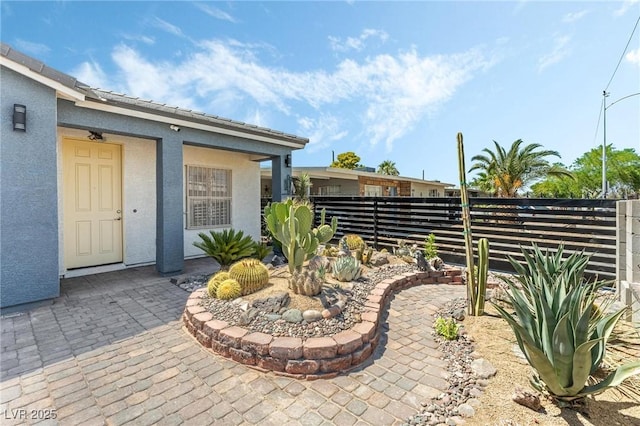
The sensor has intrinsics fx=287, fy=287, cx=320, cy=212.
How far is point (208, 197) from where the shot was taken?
8.47 metres

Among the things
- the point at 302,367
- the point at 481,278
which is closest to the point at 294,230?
the point at 302,367

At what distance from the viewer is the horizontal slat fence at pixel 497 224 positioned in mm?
5703

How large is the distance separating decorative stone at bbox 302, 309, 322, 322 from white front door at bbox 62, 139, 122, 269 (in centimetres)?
572

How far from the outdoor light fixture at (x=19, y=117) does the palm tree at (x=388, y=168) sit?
35610mm

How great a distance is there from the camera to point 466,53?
8258 millimetres

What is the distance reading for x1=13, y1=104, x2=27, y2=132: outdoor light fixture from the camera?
4.22m

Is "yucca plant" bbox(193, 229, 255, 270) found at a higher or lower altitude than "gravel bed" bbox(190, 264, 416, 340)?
higher

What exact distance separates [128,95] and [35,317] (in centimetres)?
410

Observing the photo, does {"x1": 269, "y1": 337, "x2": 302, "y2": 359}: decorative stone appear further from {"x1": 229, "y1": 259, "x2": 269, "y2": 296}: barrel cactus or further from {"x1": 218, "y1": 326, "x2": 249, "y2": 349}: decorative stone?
{"x1": 229, "y1": 259, "x2": 269, "y2": 296}: barrel cactus

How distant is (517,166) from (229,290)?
17586mm

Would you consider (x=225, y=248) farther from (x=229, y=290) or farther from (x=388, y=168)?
(x=388, y=168)

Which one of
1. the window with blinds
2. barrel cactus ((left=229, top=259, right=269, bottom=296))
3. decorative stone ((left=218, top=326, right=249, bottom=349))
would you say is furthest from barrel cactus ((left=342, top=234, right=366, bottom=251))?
decorative stone ((left=218, top=326, right=249, bottom=349))

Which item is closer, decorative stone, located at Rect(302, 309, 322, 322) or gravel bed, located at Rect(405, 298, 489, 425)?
gravel bed, located at Rect(405, 298, 489, 425)

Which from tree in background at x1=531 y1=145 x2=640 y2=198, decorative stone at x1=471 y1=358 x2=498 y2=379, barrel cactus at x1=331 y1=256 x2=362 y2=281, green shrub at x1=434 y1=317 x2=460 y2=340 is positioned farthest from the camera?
tree in background at x1=531 y1=145 x2=640 y2=198
